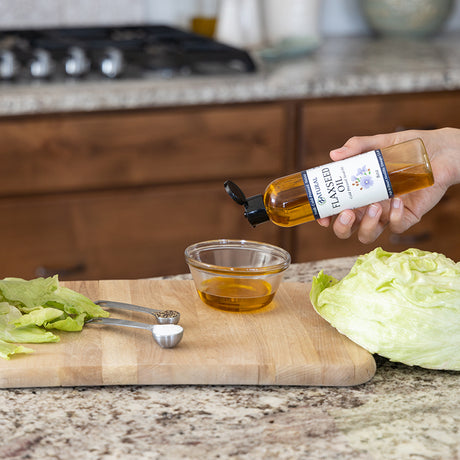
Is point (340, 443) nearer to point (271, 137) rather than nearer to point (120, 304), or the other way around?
point (120, 304)

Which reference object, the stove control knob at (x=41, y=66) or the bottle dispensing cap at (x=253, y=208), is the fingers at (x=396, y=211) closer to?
the bottle dispensing cap at (x=253, y=208)

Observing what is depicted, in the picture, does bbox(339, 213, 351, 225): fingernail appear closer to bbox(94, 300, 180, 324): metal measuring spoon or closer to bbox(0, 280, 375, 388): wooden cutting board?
bbox(0, 280, 375, 388): wooden cutting board

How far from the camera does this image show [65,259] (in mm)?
2324

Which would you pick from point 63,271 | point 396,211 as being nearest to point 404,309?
point 396,211

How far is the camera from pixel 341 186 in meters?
1.05

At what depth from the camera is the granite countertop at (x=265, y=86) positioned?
2.16 m

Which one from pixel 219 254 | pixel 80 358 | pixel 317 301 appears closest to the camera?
pixel 80 358

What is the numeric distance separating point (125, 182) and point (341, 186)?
1327mm

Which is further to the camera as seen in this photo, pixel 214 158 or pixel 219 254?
pixel 214 158

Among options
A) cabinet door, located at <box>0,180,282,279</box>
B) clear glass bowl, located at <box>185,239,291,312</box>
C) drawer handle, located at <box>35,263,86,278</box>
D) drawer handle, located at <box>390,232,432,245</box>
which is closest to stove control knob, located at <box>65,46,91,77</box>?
cabinet door, located at <box>0,180,282,279</box>

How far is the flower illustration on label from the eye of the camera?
3.42 feet

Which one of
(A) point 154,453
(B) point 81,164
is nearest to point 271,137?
(B) point 81,164

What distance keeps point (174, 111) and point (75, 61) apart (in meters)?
0.33

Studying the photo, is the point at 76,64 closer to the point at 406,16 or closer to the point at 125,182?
the point at 125,182
